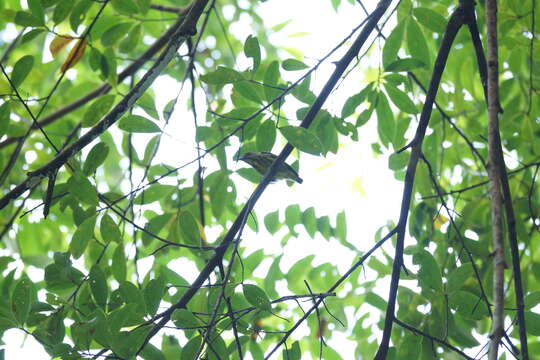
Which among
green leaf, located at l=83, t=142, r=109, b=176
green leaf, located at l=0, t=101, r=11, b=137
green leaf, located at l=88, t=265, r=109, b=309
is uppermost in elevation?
green leaf, located at l=0, t=101, r=11, b=137

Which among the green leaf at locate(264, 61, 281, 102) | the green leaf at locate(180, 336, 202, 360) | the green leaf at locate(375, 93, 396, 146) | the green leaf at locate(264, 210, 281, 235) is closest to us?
the green leaf at locate(180, 336, 202, 360)

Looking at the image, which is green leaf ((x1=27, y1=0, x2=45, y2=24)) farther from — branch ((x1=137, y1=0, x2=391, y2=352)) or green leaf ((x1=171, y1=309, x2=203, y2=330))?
green leaf ((x1=171, y1=309, x2=203, y2=330))

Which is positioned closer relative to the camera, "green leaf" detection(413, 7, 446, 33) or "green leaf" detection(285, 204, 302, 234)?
"green leaf" detection(413, 7, 446, 33)

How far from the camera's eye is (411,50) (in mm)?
2467

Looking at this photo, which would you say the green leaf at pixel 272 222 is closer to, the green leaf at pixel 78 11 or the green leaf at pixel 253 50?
the green leaf at pixel 253 50

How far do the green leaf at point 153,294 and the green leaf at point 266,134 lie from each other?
662 millimetres

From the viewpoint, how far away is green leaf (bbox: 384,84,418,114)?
2412 mm

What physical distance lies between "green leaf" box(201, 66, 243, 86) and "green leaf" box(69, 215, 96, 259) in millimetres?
609

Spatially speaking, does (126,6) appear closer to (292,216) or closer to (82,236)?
(82,236)

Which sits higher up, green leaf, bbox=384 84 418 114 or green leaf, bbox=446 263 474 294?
green leaf, bbox=384 84 418 114

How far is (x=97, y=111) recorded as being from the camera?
2.38 metres

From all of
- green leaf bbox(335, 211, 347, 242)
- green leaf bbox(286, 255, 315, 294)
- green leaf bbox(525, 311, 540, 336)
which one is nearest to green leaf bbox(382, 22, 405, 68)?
green leaf bbox(335, 211, 347, 242)

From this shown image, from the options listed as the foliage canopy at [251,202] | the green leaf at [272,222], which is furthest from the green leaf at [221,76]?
the green leaf at [272,222]

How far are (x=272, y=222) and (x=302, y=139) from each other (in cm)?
103
